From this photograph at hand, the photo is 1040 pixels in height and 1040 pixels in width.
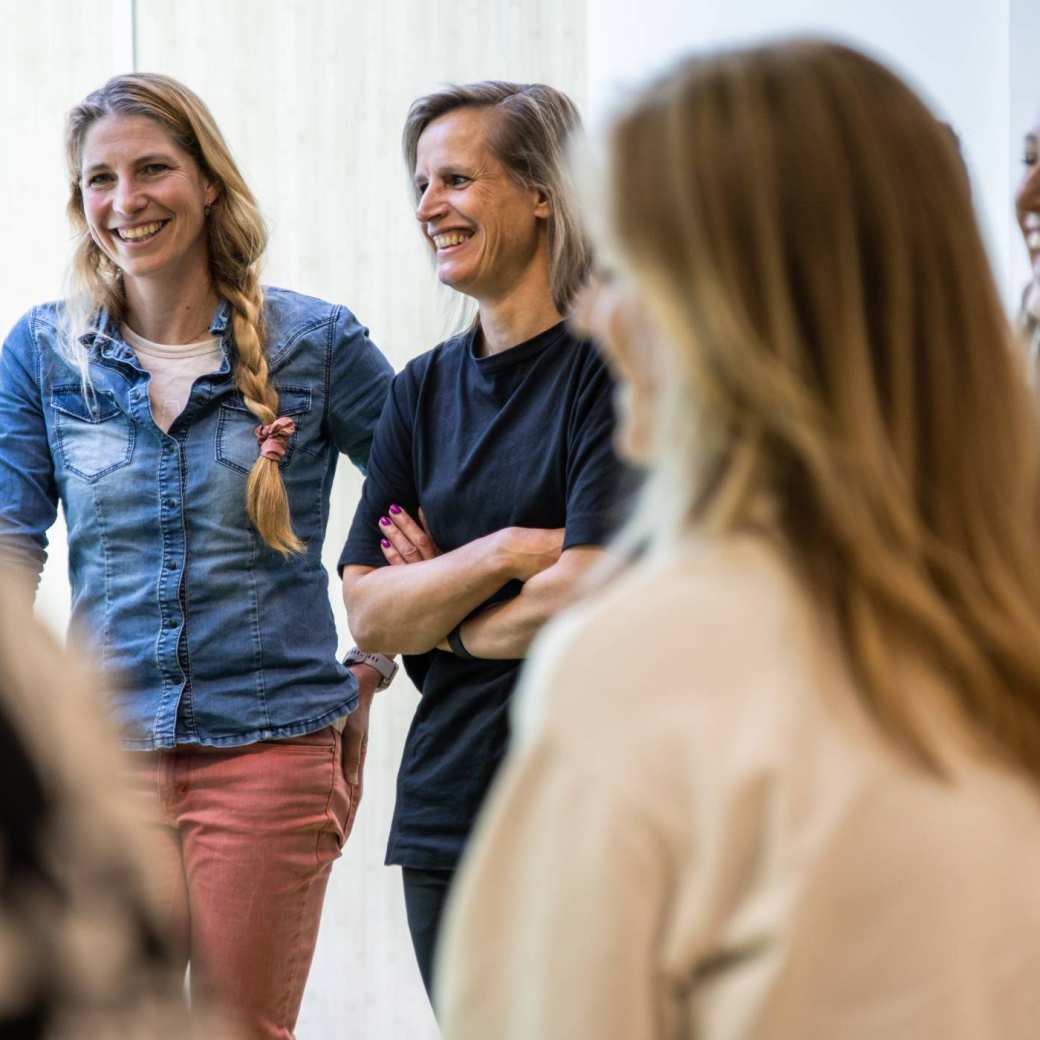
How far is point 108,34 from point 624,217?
2.87 meters

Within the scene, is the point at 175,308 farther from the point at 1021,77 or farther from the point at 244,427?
the point at 1021,77

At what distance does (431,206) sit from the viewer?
2271mm

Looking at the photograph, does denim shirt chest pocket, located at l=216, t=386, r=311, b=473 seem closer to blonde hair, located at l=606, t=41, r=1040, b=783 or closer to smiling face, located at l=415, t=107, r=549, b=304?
smiling face, located at l=415, t=107, r=549, b=304

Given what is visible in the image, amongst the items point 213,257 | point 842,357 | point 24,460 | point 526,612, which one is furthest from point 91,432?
point 842,357

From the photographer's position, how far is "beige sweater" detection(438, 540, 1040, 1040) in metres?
0.78

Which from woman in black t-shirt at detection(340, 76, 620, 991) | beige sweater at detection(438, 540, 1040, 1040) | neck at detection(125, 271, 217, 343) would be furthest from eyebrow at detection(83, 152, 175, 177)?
beige sweater at detection(438, 540, 1040, 1040)

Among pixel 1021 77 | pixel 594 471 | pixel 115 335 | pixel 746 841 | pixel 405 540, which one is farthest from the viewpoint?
pixel 1021 77

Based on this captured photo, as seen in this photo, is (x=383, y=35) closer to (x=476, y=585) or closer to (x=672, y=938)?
(x=476, y=585)

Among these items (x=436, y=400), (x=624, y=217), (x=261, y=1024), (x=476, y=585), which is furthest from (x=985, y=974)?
(x=261, y=1024)

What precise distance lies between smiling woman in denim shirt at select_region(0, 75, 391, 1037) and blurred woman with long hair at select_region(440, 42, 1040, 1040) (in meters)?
1.52

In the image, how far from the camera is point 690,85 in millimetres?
865

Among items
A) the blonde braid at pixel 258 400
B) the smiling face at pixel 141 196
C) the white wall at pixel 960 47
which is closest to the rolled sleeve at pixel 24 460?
the smiling face at pixel 141 196

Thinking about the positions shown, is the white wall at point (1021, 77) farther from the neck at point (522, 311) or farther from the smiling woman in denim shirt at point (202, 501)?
the smiling woman in denim shirt at point (202, 501)

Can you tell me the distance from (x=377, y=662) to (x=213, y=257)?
2.38ft
